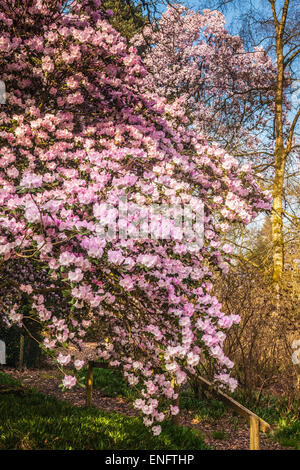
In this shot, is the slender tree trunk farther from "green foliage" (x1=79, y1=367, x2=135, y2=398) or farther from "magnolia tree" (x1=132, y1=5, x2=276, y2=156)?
"green foliage" (x1=79, y1=367, x2=135, y2=398)

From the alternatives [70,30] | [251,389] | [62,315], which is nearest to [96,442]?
[62,315]

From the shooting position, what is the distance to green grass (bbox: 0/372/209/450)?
3.25 meters

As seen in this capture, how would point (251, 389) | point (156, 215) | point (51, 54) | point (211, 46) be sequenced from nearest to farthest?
point (156, 215) → point (51, 54) → point (251, 389) → point (211, 46)

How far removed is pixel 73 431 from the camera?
11.7ft

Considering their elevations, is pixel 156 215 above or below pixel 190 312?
above

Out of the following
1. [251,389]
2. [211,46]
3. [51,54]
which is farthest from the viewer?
[211,46]

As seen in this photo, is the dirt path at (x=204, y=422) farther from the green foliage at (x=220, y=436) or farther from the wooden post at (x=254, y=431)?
the wooden post at (x=254, y=431)

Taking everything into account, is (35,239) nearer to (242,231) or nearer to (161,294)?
(161,294)

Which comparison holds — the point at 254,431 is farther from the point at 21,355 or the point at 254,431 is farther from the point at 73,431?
the point at 21,355

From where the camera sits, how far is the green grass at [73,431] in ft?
10.6

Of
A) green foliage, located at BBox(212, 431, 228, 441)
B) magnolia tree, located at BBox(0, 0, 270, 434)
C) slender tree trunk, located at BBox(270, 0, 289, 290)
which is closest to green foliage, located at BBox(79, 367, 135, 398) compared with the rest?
green foliage, located at BBox(212, 431, 228, 441)

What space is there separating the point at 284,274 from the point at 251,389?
357cm

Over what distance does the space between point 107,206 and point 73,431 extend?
7.22 ft

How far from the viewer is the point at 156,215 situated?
9.90ft
